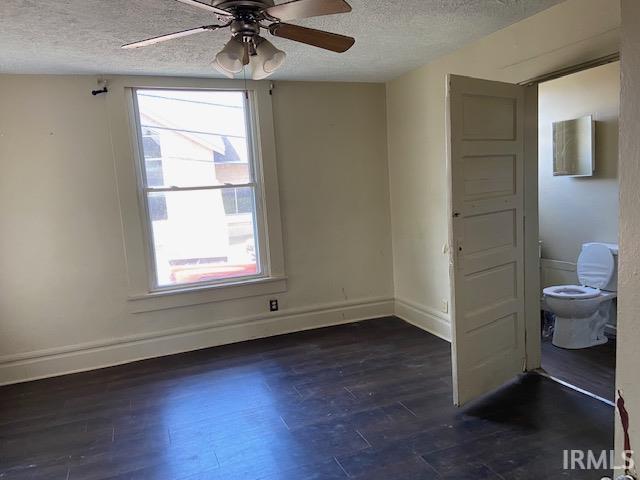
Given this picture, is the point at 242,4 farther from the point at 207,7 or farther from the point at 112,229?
the point at 112,229

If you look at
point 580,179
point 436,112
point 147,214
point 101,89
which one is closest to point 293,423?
point 147,214

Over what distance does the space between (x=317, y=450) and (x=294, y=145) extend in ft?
8.75

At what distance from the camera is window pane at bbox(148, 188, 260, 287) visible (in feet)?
12.5

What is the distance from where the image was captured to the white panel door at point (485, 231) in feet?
8.22

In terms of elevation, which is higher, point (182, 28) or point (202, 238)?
point (182, 28)

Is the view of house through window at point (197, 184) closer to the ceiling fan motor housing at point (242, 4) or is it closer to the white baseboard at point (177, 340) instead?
the white baseboard at point (177, 340)

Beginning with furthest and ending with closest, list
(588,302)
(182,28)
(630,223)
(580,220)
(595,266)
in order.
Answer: (580,220) → (595,266) → (588,302) → (182,28) → (630,223)

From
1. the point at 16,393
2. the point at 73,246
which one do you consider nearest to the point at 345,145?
the point at 73,246

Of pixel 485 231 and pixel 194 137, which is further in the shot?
pixel 194 137

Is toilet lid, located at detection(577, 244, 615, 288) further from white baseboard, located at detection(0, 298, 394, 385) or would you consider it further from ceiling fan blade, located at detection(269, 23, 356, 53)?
ceiling fan blade, located at detection(269, 23, 356, 53)

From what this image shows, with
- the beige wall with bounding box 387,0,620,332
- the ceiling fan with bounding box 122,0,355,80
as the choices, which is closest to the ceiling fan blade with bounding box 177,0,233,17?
the ceiling fan with bounding box 122,0,355,80

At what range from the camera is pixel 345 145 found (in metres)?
4.30

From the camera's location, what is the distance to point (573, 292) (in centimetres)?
367

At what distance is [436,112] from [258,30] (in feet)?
7.18
